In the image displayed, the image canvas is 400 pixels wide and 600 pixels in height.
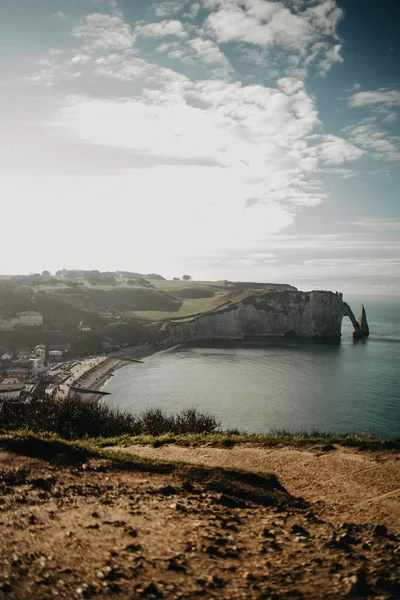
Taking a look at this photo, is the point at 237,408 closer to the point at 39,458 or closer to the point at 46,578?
the point at 39,458

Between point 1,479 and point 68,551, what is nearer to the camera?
point 68,551

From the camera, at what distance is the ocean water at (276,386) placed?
51.1 m

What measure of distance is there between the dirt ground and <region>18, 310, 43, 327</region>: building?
114 metres

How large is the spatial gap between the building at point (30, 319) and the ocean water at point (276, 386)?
43174 mm

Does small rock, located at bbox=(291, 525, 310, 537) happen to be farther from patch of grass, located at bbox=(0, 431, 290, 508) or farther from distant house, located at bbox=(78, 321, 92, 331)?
distant house, located at bbox=(78, 321, 92, 331)

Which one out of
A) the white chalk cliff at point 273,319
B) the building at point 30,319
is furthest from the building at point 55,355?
the white chalk cliff at point 273,319

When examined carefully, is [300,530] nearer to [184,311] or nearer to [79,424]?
[79,424]

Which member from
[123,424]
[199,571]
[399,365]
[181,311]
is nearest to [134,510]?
[199,571]

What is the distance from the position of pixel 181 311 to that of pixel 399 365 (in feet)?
272

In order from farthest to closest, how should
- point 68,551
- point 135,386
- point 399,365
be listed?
point 399,365
point 135,386
point 68,551

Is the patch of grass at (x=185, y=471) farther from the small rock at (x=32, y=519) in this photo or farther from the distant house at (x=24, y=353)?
the distant house at (x=24, y=353)

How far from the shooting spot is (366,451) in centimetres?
1653

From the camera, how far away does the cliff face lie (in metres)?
131

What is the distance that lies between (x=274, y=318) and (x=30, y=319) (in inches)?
3237
